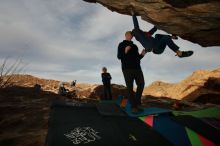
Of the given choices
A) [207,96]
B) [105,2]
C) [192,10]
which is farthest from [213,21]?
[207,96]

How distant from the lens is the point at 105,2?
11.0m

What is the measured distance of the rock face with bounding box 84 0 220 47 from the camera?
805cm

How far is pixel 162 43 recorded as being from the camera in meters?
8.98

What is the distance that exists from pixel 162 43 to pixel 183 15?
1173mm

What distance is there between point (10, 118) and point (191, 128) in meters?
5.28

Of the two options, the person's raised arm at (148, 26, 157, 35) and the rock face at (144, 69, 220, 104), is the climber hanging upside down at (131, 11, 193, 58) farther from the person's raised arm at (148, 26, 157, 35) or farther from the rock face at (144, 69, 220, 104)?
the rock face at (144, 69, 220, 104)

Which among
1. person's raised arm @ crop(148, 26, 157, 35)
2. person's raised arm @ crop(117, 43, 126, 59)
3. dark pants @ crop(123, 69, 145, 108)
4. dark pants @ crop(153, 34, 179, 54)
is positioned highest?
person's raised arm @ crop(148, 26, 157, 35)

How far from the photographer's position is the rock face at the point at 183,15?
317 inches

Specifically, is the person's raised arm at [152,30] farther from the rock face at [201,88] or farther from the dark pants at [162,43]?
the rock face at [201,88]

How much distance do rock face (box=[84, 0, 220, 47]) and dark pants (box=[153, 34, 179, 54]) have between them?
34.2 inches

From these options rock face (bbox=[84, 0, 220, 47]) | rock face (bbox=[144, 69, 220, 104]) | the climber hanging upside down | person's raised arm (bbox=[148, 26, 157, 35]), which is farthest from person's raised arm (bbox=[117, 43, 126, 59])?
rock face (bbox=[144, 69, 220, 104])

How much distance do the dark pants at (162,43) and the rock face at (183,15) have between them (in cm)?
87

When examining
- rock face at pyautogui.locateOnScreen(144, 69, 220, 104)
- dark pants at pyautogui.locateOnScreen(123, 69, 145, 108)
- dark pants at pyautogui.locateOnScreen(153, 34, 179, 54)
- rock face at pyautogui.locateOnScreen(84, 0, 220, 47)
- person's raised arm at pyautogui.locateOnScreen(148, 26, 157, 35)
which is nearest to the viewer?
dark pants at pyautogui.locateOnScreen(123, 69, 145, 108)

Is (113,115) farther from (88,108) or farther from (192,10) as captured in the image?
(192,10)
